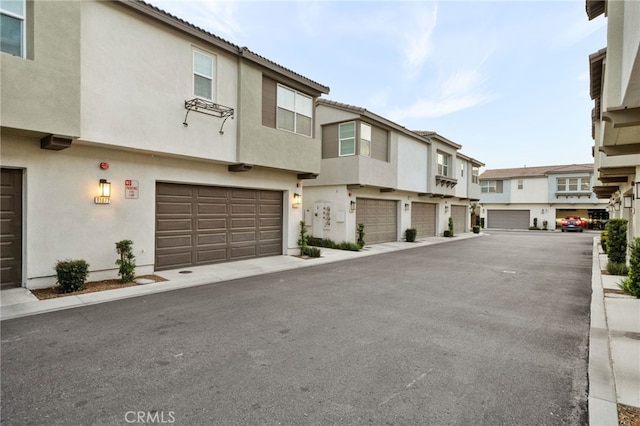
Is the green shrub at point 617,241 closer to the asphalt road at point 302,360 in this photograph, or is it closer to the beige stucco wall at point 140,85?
the asphalt road at point 302,360

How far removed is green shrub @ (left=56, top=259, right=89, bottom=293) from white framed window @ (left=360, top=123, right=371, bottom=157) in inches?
449

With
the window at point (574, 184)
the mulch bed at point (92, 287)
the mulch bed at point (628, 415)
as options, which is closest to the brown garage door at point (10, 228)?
the mulch bed at point (92, 287)

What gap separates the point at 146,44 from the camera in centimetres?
766

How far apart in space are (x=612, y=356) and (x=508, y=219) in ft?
122

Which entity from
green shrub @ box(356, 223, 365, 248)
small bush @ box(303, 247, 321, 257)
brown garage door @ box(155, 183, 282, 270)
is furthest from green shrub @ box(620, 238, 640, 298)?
brown garage door @ box(155, 183, 282, 270)

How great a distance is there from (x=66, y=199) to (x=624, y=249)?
16078 mm

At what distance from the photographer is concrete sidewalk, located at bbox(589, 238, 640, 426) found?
9.50 ft

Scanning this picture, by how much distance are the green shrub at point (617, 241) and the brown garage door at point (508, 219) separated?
2795 centimetres

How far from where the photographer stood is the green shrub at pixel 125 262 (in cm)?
747

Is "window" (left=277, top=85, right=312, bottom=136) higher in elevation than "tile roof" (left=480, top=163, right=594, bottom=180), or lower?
lower

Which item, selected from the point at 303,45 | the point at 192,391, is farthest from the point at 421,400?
the point at 303,45

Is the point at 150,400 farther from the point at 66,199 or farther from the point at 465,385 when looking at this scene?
the point at 66,199

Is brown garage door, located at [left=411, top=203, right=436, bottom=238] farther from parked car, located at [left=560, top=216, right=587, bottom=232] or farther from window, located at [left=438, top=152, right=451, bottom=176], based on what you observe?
parked car, located at [left=560, top=216, right=587, bottom=232]

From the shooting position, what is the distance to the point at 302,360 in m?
3.75
